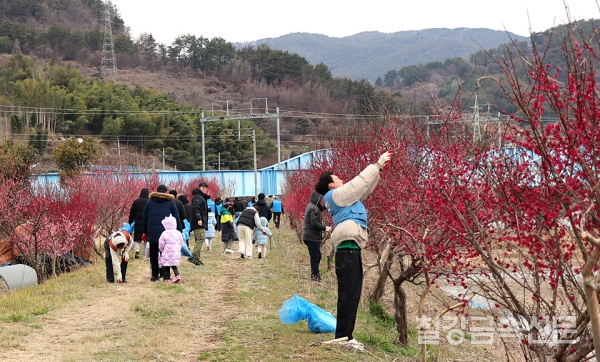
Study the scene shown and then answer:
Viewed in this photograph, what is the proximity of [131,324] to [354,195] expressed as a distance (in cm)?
369

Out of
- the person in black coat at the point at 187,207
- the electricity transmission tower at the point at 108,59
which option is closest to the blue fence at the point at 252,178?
the person in black coat at the point at 187,207

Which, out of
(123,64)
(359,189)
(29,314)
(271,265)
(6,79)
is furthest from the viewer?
(123,64)

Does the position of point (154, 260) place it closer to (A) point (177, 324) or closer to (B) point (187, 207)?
(A) point (177, 324)

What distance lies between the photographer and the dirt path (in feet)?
23.9

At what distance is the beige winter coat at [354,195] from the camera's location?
6.76 m

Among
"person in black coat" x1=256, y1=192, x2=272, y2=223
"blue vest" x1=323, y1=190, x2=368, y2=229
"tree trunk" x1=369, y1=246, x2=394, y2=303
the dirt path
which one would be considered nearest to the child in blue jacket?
"person in black coat" x1=256, y1=192, x2=272, y2=223

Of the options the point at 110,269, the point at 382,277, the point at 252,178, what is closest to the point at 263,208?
the point at 110,269

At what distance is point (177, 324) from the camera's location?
895 centimetres

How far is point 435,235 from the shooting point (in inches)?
333

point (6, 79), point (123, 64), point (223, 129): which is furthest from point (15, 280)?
point (123, 64)

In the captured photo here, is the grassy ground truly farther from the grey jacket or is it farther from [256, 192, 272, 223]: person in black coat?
[256, 192, 272, 223]: person in black coat

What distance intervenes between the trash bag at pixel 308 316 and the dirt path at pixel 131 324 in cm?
86

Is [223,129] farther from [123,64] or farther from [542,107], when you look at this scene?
[123,64]

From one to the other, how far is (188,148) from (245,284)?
188 ft
